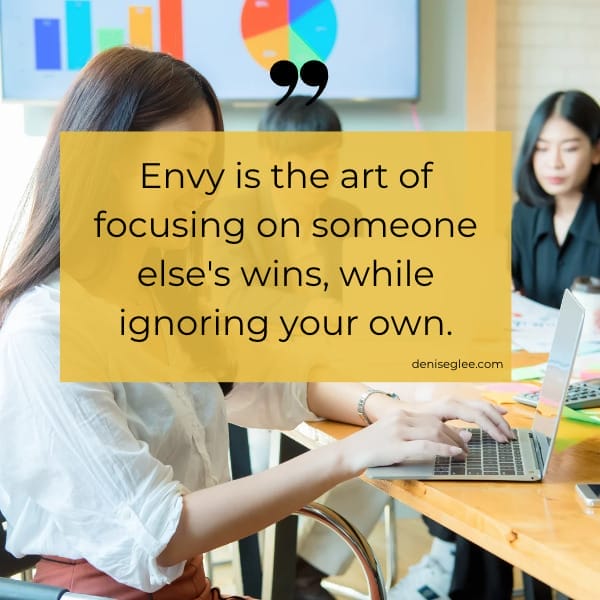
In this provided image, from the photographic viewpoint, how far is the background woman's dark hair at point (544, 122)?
8.76 feet

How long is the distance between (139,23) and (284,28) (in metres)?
0.47

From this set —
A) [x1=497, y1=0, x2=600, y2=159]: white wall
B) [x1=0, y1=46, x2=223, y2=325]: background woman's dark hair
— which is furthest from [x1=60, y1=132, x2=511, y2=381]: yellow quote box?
[x1=497, y1=0, x2=600, y2=159]: white wall

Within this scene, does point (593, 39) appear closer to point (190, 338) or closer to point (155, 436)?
point (190, 338)

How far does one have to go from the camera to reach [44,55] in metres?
2.80

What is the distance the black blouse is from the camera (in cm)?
267

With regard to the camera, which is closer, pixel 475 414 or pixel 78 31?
pixel 475 414

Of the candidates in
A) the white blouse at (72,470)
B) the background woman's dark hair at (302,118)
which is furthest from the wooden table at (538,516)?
the background woman's dark hair at (302,118)

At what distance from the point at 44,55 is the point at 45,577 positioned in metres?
2.12

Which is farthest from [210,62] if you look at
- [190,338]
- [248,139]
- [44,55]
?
[190,338]

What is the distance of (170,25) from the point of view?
2.83 meters

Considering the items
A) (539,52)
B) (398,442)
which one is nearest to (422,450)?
(398,442)

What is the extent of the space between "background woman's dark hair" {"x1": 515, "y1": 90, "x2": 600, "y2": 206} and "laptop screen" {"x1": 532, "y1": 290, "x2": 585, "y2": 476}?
59.8 inches

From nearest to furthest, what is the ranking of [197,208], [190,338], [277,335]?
[197,208], [190,338], [277,335]

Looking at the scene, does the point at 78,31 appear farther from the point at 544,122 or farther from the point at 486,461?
the point at 486,461
